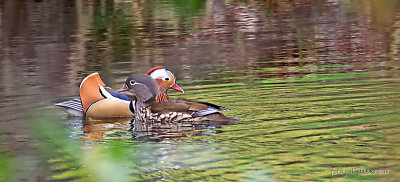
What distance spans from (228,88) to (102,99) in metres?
1.82

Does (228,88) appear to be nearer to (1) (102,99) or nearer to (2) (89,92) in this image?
(1) (102,99)

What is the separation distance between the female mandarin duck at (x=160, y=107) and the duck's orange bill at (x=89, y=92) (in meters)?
0.55

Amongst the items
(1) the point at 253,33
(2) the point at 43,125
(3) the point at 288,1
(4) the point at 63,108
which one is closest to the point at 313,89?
(4) the point at 63,108

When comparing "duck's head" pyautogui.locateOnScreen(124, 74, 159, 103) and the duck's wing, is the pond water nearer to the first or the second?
the duck's wing

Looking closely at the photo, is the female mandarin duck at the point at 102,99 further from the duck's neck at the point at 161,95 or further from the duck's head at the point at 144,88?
the duck's head at the point at 144,88

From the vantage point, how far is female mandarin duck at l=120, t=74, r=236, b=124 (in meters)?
8.64

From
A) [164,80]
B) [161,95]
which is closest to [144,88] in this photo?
[161,95]

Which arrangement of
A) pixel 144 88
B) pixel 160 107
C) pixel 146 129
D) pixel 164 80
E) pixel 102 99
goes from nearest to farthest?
pixel 146 129
pixel 160 107
pixel 144 88
pixel 164 80
pixel 102 99

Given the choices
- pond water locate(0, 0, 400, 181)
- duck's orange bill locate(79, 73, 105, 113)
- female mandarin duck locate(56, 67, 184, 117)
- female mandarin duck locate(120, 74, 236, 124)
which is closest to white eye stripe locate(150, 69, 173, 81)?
female mandarin duck locate(56, 67, 184, 117)

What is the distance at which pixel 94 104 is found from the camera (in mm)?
9844

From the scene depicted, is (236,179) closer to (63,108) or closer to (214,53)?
(63,108)

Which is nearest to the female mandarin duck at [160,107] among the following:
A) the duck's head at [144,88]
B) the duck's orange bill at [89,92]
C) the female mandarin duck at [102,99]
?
the duck's head at [144,88]

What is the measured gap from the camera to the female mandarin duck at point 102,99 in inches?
384

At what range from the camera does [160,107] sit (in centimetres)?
905
